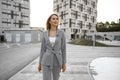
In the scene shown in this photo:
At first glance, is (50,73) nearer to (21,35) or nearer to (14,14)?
(21,35)

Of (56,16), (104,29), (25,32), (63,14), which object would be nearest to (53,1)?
(63,14)

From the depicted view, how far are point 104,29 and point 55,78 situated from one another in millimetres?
72489

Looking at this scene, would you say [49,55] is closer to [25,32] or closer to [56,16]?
[56,16]

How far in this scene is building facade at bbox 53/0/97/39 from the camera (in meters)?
59.2

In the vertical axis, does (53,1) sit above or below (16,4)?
above

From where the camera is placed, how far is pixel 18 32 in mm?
37500

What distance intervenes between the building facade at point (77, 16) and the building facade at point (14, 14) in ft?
51.6

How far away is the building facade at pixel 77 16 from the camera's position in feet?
194

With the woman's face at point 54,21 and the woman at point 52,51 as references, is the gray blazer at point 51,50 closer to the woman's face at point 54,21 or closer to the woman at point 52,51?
the woman at point 52,51

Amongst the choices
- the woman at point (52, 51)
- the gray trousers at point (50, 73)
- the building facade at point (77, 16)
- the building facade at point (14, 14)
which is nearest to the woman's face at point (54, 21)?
the woman at point (52, 51)

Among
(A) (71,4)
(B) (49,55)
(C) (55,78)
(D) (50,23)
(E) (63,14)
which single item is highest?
(A) (71,4)

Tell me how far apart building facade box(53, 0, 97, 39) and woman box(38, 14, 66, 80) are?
181ft

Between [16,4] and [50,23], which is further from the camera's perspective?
[16,4]

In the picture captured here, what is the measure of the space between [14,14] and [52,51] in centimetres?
5034
